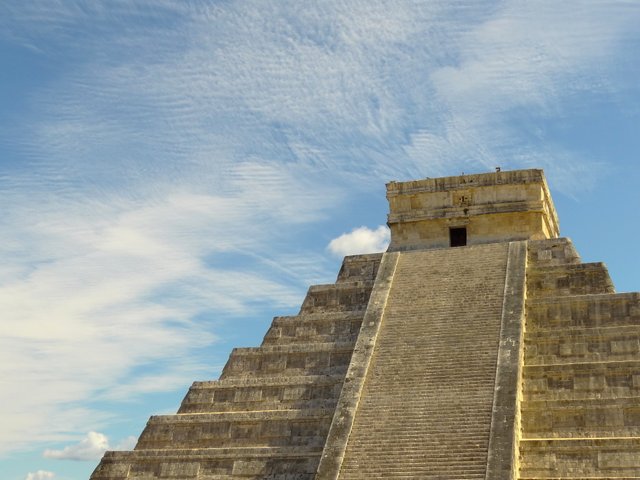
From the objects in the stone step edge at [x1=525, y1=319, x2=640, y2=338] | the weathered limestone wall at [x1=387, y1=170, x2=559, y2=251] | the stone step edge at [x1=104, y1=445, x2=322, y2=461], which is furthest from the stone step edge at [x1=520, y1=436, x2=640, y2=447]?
the weathered limestone wall at [x1=387, y1=170, x2=559, y2=251]

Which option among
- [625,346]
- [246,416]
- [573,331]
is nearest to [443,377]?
[573,331]

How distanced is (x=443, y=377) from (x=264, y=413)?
3522 mm

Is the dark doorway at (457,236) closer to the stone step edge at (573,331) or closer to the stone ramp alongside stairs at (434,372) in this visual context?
the stone ramp alongside stairs at (434,372)

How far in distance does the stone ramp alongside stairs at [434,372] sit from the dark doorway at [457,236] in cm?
125

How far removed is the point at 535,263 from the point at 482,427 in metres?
6.06

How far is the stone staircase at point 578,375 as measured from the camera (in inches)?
602

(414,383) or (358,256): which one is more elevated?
(358,256)

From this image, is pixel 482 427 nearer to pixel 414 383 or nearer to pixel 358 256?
pixel 414 383

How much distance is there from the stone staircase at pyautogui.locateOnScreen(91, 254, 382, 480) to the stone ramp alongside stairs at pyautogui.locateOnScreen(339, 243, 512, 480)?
37.2 inches

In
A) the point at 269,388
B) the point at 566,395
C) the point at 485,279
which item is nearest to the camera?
the point at 566,395

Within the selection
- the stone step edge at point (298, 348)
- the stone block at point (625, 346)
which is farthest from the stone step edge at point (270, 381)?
the stone block at point (625, 346)

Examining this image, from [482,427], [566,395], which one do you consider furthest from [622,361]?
[482,427]

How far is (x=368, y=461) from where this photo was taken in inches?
624

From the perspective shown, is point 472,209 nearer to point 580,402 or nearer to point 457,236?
point 457,236
